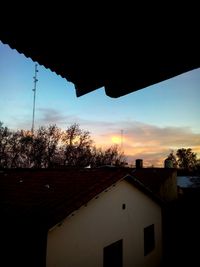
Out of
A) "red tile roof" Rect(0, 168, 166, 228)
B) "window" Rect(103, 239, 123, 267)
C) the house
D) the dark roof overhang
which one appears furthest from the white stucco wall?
the dark roof overhang

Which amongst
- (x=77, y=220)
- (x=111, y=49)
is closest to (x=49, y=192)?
(x=77, y=220)

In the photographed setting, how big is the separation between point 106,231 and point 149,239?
4.99m

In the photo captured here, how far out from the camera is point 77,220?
28.0 ft

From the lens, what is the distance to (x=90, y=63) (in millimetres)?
2152

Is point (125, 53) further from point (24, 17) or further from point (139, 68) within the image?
point (24, 17)

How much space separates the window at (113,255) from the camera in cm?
974

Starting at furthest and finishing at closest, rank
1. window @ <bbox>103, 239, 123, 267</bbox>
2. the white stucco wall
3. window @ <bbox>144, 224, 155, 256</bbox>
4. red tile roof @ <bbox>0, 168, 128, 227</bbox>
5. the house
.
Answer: window @ <bbox>144, 224, 155, 256</bbox>, window @ <bbox>103, 239, 123, 267</bbox>, red tile roof @ <bbox>0, 168, 128, 227</bbox>, the white stucco wall, the house

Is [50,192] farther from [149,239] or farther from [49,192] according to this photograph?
[149,239]

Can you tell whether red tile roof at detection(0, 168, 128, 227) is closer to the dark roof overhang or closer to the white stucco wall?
the white stucco wall

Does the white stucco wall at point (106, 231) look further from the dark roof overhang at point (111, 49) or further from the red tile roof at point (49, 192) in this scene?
the dark roof overhang at point (111, 49)

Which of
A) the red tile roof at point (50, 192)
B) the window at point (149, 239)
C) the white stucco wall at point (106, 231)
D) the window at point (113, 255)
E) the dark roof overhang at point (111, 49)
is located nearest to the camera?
the dark roof overhang at point (111, 49)

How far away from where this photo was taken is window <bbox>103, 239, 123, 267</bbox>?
384 inches

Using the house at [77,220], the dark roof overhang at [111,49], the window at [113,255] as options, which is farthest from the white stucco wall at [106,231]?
the dark roof overhang at [111,49]

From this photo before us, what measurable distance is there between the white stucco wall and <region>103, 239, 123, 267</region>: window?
0.78 feet
